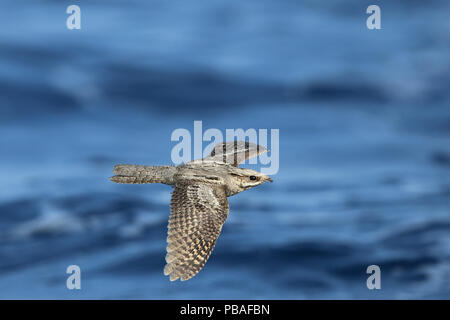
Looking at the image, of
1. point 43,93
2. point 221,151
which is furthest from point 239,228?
point 221,151

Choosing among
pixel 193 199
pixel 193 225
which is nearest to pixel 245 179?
pixel 193 199

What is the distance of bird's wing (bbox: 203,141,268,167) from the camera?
65.9 ft

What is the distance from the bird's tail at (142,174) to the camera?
1795 cm

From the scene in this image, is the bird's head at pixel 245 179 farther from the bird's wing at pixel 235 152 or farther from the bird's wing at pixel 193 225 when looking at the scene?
the bird's wing at pixel 235 152

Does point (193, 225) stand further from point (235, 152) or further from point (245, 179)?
point (235, 152)

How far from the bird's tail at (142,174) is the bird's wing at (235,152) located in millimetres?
1851

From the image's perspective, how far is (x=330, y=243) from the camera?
83000mm

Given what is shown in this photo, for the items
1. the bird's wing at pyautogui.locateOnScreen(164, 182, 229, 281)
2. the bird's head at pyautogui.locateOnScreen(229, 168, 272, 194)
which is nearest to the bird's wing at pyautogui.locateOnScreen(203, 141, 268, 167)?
the bird's head at pyautogui.locateOnScreen(229, 168, 272, 194)

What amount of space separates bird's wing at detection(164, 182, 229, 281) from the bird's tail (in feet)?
1.11

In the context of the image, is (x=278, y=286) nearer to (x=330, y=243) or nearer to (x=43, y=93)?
(x=330, y=243)

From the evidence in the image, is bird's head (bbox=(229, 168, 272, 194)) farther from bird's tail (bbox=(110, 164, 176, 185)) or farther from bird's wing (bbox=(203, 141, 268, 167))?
bird's wing (bbox=(203, 141, 268, 167))

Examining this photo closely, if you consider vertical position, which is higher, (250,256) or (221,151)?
(250,256)

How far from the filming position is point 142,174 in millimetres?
18141

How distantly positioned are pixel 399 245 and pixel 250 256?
1566cm
